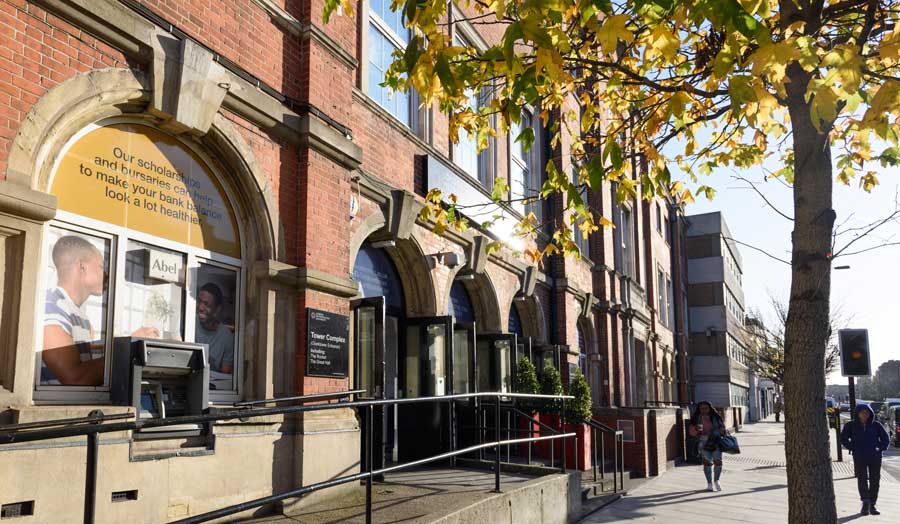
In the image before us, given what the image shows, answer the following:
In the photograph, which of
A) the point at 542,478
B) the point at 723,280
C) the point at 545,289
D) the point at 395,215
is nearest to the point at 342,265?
the point at 395,215

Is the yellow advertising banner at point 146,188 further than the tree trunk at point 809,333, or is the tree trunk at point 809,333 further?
the yellow advertising banner at point 146,188

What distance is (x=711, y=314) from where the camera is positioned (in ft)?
151

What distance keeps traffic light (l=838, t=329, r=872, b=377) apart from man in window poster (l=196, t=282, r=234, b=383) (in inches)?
443

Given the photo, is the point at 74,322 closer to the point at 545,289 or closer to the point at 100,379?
the point at 100,379

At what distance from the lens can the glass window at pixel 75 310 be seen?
5.42 metres

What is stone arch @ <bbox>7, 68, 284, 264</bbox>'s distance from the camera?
5102 millimetres

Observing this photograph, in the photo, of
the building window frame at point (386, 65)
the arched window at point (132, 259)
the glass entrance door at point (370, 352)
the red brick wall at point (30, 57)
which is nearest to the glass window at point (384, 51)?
the building window frame at point (386, 65)

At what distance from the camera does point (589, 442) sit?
43.1 ft

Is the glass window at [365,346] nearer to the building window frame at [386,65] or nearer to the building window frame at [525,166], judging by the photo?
the building window frame at [386,65]

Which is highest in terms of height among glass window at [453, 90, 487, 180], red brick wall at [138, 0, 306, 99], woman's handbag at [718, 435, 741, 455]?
glass window at [453, 90, 487, 180]

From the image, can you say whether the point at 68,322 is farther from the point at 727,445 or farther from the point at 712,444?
the point at 727,445

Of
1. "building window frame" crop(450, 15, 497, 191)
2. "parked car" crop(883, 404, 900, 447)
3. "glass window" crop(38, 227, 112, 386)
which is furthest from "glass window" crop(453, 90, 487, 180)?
"parked car" crop(883, 404, 900, 447)

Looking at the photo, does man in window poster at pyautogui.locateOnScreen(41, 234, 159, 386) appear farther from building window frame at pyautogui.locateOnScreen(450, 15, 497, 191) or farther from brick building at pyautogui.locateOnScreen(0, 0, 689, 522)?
building window frame at pyautogui.locateOnScreen(450, 15, 497, 191)

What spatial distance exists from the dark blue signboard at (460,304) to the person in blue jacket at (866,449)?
6291 mm
